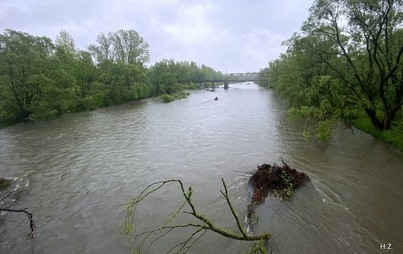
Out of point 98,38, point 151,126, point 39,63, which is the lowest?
point 151,126

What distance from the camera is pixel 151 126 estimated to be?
2470 centimetres

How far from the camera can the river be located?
7156 millimetres

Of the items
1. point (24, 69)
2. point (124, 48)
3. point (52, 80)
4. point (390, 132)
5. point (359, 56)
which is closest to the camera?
point (390, 132)

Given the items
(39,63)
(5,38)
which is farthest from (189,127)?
(5,38)

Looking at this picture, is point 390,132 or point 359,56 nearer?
point 390,132

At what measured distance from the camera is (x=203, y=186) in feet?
35.2

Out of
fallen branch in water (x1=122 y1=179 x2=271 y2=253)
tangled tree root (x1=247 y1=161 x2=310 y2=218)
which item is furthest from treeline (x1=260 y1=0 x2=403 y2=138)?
fallen branch in water (x1=122 y1=179 x2=271 y2=253)

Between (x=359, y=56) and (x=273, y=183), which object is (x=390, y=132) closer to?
(x=359, y=56)

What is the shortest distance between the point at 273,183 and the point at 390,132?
11986 millimetres

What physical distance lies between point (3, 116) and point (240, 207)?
29.4m

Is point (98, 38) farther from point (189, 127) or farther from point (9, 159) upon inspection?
point (9, 159)

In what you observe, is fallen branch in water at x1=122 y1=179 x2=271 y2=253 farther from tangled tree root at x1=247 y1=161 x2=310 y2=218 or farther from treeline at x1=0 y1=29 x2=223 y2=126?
treeline at x1=0 y1=29 x2=223 y2=126

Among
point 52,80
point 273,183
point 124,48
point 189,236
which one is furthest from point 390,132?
point 124,48

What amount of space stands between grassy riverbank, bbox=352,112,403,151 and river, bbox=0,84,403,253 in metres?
0.56
